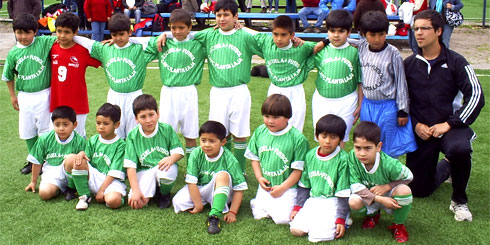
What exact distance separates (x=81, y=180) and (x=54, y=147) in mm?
474

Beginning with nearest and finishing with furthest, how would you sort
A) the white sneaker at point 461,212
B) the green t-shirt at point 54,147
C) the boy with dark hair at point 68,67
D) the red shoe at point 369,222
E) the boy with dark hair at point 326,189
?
the boy with dark hair at point 326,189 < the red shoe at point 369,222 < the white sneaker at point 461,212 < the green t-shirt at point 54,147 < the boy with dark hair at point 68,67

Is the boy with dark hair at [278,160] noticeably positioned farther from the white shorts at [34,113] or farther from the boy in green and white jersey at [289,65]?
the white shorts at [34,113]

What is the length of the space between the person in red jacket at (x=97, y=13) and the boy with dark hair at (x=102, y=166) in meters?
7.41

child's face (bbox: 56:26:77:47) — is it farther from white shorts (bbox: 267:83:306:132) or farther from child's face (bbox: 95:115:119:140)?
white shorts (bbox: 267:83:306:132)

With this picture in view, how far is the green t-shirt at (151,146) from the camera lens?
4219 millimetres

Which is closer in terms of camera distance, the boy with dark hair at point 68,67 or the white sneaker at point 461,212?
the white sneaker at point 461,212

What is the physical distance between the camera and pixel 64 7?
12141 mm

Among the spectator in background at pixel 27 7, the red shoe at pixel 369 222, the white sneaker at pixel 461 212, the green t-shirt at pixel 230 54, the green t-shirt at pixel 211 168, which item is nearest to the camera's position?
the red shoe at pixel 369 222

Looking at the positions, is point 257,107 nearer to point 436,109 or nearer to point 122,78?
point 122,78

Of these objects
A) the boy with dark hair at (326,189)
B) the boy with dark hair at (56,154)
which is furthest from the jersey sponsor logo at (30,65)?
the boy with dark hair at (326,189)

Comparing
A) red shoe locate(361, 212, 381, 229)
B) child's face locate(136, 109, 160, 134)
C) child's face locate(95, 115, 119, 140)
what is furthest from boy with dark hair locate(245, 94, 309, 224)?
child's face locate(95, 115, 119, 140)

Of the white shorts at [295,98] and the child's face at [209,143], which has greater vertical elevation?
the white shorts at [295,98]

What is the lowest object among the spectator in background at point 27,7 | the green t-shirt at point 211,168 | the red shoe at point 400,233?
the red shoe at point 400,233

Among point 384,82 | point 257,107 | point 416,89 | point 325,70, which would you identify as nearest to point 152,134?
point 325,70
